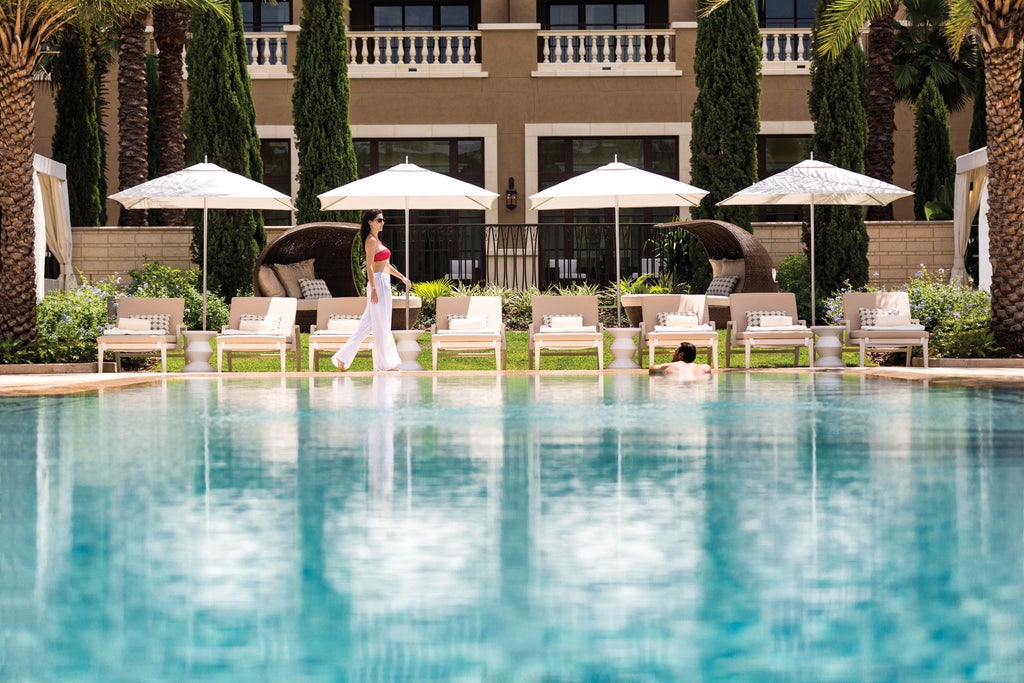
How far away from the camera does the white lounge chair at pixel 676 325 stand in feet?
52.5

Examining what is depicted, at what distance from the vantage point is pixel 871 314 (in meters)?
16.4

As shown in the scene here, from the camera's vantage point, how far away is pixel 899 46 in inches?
1137

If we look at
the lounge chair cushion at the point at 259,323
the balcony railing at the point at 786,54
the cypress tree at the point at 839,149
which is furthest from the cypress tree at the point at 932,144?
the lounge chair cushion at the point at 259,323

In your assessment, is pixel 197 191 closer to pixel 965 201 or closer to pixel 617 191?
Result: pixel 617 191

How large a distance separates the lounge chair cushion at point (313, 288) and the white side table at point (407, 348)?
3805mm

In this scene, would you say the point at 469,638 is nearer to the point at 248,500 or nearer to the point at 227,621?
the point at 227,621

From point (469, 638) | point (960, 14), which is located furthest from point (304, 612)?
point (960, 14)

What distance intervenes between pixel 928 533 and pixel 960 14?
14.8m

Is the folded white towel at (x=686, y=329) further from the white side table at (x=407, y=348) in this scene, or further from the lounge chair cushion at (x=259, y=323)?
the lounge chair cushion at (x=259, y=323)

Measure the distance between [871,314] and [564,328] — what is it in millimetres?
3841

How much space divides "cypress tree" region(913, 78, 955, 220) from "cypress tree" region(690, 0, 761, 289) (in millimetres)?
7929

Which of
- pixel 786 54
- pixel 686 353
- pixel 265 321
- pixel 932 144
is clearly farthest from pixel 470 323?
pixel 932 144

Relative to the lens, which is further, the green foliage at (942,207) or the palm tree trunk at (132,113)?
the green foliage at (942,207)

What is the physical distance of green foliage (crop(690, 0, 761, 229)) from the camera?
2247cm
